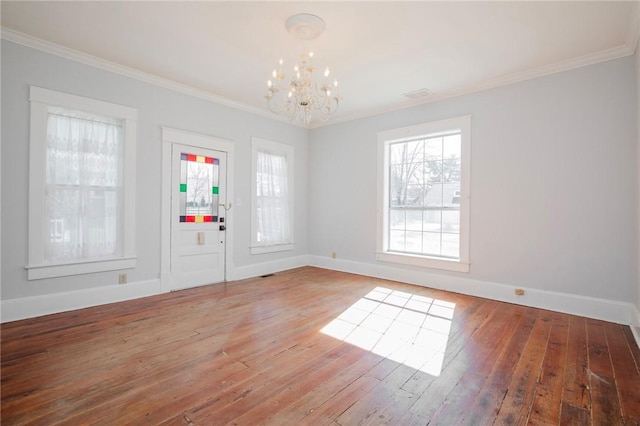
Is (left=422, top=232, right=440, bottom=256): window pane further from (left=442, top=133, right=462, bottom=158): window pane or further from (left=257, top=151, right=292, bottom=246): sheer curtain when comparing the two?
(left=257, top=151, right=292, bottom=246): sheer curtain

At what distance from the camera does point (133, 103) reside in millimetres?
4035

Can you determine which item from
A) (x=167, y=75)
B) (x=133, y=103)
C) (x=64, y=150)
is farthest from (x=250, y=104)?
(x=64, y=150)

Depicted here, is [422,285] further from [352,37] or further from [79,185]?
[79,185]

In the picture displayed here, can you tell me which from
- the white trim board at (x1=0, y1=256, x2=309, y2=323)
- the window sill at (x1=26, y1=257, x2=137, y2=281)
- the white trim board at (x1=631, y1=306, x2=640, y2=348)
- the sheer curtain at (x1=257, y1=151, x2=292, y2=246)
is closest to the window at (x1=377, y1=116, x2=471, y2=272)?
the white trim board at (x1=631, y1=306, x2=640, y2=348)

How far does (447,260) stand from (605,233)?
5.80 ft

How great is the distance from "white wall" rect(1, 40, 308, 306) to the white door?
0.24 meters

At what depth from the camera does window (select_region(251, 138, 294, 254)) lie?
18.0 ft

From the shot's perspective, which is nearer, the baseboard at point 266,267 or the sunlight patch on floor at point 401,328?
the sunlight patch on floor at point 401,328

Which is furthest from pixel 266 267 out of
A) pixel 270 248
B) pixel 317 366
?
pixel 317 366

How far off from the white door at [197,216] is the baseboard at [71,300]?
1.45 ft

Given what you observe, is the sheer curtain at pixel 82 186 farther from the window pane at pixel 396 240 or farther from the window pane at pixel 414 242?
the window pane at pixel 414 242

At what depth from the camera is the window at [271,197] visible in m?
5.48

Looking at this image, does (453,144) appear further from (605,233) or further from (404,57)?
(605,233)

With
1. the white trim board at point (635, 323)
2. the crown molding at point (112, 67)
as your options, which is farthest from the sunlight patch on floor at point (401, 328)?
the crown molding at point (112, 67)
